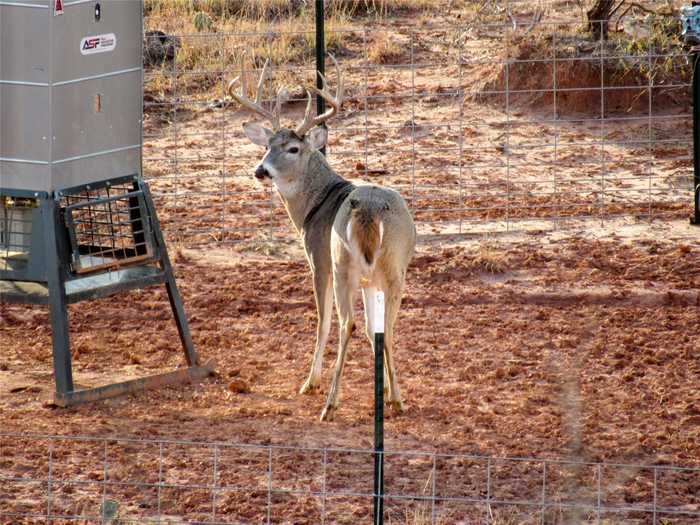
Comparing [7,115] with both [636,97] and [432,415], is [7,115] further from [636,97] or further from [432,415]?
[636,97]

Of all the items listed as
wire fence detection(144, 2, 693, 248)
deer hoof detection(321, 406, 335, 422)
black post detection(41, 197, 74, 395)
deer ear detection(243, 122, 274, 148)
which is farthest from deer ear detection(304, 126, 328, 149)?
wire fence detection(144, 2, 693, 248)

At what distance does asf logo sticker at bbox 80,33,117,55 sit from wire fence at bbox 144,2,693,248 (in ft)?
10.3

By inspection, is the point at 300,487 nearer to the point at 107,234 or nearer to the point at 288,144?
the point at 107,234

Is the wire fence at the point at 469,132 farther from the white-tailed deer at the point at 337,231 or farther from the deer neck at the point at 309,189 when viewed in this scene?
the deer neck at the point at 309,189

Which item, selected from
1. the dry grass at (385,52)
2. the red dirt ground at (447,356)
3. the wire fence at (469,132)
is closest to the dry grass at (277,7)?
the wire fence at (469,132)

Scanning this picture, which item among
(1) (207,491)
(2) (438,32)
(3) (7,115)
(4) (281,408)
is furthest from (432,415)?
(2) (438,32)

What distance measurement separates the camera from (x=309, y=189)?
9758 millimetres

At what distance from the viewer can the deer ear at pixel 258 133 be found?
998cm

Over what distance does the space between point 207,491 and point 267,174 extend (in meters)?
3.00

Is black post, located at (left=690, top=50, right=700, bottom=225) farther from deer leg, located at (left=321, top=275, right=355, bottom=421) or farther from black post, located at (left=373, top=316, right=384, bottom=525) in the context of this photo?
black post, located at (left=373, top=316, right=384, bottom=525)

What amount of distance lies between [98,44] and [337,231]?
1.91 m

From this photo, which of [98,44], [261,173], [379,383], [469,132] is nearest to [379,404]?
[379,383]

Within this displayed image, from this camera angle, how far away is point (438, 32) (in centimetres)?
1736

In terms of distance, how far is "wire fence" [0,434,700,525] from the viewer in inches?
272
